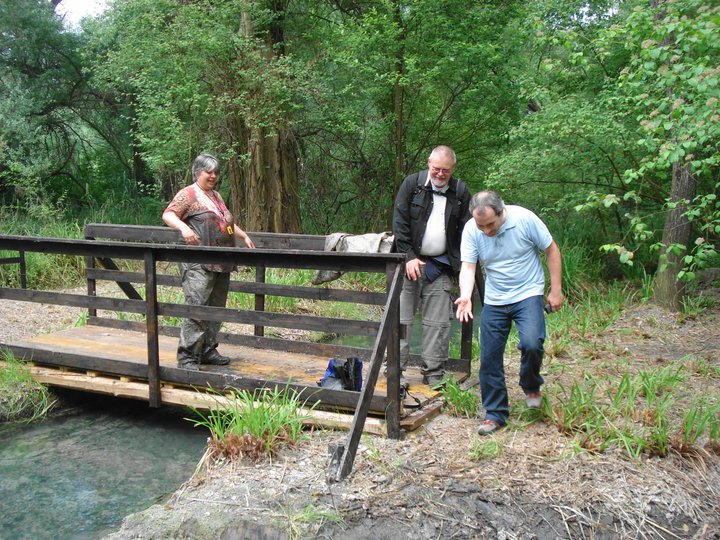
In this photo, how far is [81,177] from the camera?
18094 millimetres

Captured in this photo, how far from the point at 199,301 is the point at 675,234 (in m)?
5.89

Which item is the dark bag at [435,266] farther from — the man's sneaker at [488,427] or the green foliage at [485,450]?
the green foliage at [485,450]

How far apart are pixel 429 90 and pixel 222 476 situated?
9.17 m

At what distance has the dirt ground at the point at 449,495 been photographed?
148 inches

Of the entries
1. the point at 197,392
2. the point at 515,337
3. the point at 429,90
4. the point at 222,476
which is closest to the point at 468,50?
the point at 429,90

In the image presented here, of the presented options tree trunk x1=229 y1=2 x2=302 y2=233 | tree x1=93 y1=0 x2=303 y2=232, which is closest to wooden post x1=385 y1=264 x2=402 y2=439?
tree x1=93 y1=0 x2=303 y2=232

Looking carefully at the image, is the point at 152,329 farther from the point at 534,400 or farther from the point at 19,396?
the point at 534,400

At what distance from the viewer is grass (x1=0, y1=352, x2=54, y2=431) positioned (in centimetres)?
606

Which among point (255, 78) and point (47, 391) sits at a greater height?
point (255, 78)

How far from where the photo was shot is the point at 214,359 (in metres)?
6.04

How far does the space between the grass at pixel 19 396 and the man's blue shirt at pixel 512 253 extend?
13.3 feet

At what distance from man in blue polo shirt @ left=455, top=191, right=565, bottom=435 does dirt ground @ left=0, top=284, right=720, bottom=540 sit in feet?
1.30

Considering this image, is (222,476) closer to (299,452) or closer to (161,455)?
(299,452)

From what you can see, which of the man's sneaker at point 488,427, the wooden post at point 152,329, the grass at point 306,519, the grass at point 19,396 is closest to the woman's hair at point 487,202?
the man's sneaker at point 488,427
